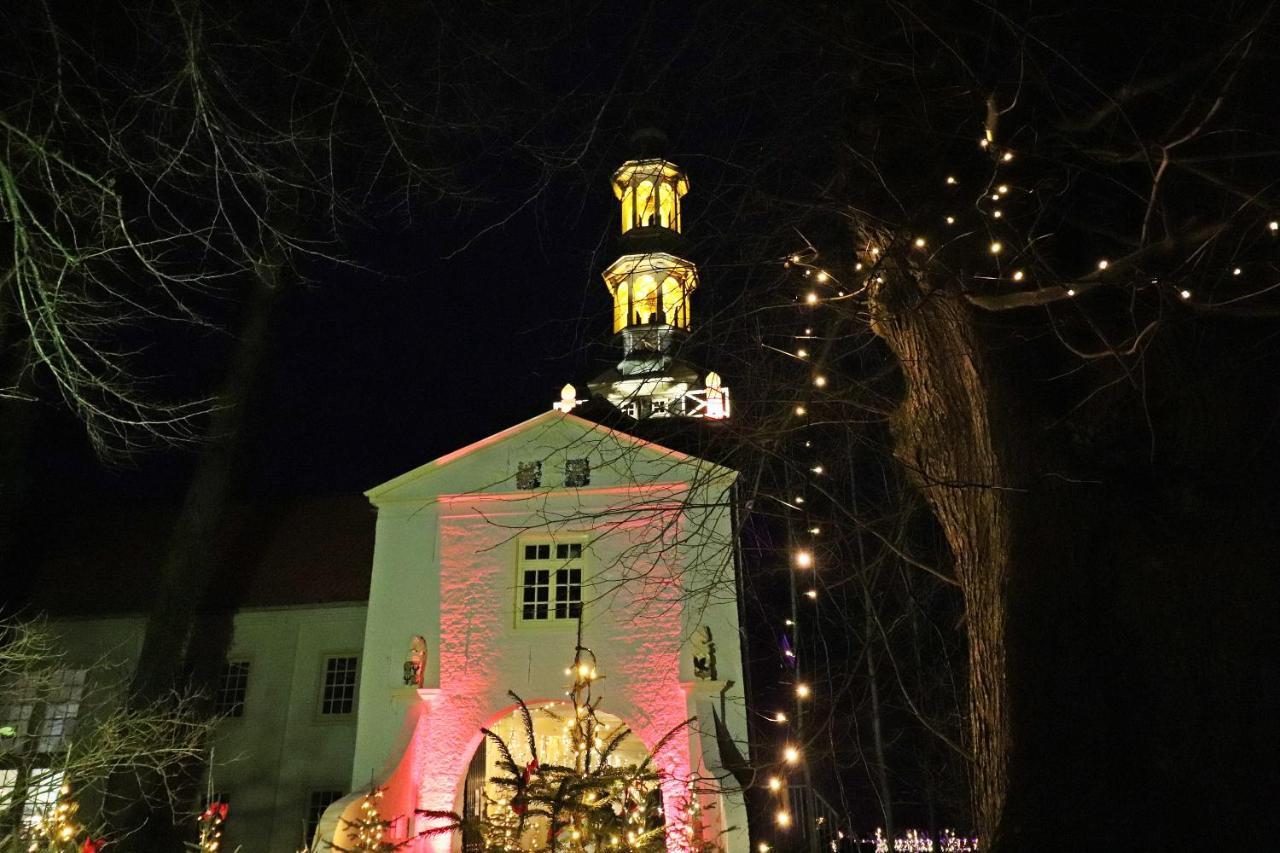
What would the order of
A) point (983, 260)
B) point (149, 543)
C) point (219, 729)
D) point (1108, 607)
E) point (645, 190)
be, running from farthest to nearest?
point (149, 543) < point (219, 729) < point (645, 190) < point (983, 260) < point (1108, 607)

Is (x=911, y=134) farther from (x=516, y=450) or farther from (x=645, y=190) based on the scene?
(x=516, y=450)

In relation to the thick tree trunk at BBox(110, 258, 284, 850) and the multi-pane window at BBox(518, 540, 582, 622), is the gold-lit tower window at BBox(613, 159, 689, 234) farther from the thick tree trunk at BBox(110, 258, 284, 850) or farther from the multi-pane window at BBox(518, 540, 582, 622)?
the thick tree trunk at BBox(110, 258, 284, 850)

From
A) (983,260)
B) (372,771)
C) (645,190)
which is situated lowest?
(372,771)

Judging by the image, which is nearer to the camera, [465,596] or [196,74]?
[196,74]

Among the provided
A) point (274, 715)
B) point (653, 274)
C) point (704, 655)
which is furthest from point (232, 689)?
point (653, 274)

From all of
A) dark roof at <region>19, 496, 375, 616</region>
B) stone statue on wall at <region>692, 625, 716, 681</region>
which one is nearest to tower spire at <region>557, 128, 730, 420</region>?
stone statue on wall at <region>692, 625, 716, 681</region>

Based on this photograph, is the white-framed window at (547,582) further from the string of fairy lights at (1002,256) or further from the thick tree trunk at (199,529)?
the string of fairy lights at (1002,256)

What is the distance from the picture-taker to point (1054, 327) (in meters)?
3.86

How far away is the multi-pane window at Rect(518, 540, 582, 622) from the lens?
49.3 ft

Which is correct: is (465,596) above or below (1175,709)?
above

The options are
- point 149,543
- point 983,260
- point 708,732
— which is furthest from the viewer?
point 149,543

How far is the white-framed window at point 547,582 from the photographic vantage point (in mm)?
15016

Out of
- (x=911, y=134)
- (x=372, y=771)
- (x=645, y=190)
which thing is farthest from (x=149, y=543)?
(x=911, y=134)

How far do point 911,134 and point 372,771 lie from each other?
12898 millimetres
